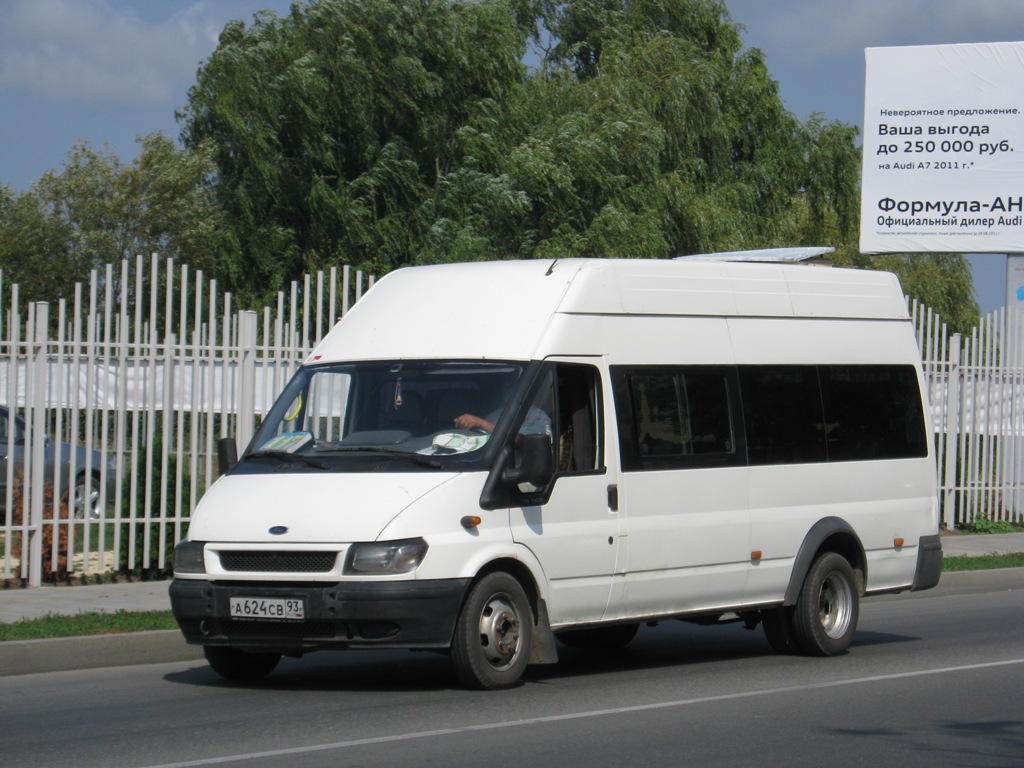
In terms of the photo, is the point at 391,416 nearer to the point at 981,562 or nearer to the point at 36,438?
the point at 36,438

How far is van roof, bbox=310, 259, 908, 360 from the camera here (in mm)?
9773

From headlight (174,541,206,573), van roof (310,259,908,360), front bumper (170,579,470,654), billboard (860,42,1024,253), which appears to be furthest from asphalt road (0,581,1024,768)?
billboard (860,42,1024,253)

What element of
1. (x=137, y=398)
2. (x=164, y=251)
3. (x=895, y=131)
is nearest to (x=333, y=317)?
(x=137, y=398)

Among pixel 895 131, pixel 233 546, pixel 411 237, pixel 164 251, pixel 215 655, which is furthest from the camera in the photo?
pixel 164 251

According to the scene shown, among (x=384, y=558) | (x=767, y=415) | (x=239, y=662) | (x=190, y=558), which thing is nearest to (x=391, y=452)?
(x=384, y=558)

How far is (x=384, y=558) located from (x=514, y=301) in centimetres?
202

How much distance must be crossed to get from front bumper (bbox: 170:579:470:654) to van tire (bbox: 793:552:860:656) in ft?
10.7

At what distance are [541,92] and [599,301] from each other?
29704 millimetres

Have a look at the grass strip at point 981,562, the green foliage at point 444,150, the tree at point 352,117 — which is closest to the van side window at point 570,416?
the grass strip at point 981,562

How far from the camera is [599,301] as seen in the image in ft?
32.8

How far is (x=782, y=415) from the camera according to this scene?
1117 centimetres

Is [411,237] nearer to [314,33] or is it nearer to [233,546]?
[314,33]

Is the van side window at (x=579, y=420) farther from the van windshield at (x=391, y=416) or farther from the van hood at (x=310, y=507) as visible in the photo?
the van hood at (x=310, y=507)

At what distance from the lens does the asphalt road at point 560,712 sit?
24.2 feet
